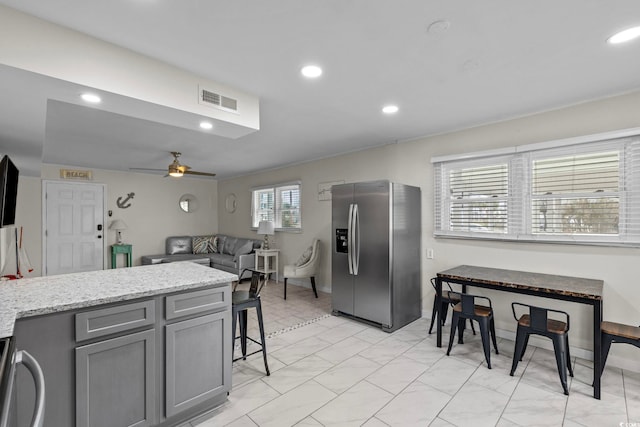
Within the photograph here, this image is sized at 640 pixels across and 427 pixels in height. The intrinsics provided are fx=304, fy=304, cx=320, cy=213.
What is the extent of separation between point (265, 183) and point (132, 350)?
5.18 m

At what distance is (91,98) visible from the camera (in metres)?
2.03

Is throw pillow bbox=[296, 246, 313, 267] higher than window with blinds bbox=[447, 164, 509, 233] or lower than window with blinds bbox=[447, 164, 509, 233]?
lower

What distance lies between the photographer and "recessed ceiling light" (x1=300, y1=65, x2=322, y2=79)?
223 centimetres

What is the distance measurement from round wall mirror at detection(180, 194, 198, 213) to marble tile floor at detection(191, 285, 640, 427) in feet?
18.6

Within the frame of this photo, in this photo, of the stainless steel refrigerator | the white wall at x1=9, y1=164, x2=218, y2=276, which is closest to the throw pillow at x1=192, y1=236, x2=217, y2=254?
the white wall at x1=9, y1=164, x2=218, y2=276

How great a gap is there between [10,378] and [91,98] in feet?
5.76

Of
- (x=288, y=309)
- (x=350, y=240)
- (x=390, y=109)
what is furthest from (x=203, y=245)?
(x=390, y=109)

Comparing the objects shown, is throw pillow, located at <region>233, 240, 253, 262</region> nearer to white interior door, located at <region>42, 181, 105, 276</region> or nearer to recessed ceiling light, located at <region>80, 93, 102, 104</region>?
white interior door, located at <region>42, 181, 105, 276</region>

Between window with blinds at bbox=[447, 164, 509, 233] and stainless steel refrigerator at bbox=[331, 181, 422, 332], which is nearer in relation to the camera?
window with blinds at bbox=[447, 164, 509, 233]

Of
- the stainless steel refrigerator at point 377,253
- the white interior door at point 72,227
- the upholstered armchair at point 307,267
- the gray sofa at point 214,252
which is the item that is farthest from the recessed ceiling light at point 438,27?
the white interior door at point 72,227

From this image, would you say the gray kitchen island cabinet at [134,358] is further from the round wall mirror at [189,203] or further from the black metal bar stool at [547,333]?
the round wall mirror at [189,203]

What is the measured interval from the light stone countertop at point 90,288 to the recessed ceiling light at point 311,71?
163cm

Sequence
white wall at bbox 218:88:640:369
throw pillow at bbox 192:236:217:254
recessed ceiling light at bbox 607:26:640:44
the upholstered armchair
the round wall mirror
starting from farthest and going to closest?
1. the round wall mirror
2. throw pillow at bbox 192:236:217:254
3. the upholstered armchair
4. white wall at bbox 218:88:640:369
5. recessed ceiling light at bbox 607:26:640:44

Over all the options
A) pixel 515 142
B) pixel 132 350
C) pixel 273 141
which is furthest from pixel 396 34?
pixel 273 141
